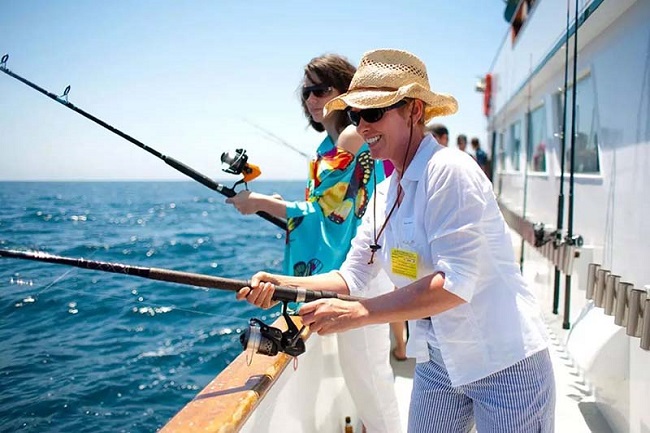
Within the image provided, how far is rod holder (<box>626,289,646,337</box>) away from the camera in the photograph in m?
2.02

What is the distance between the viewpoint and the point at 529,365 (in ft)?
4.82

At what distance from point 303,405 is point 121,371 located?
3947mm

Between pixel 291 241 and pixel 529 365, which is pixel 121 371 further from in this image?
pixel 529 365

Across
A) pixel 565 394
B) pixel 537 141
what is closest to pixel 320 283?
pixel 565 394

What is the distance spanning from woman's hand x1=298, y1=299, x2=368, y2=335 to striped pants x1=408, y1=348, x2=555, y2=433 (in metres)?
0.37

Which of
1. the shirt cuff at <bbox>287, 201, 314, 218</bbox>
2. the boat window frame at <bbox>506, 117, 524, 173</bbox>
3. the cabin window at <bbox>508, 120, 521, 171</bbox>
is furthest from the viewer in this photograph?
the cabin window at <bbox>508, 120, 521, 171</bbox>

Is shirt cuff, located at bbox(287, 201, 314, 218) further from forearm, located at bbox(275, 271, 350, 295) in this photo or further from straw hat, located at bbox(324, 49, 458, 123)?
straw hat, located at bbox(324, 49, 458, 123)

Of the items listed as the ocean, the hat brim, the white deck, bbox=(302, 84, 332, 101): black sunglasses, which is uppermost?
bbox=(302, 84, 332, 101): black sunglasses

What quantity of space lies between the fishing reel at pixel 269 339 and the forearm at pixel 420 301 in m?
0.45

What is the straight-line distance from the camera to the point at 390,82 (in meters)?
1.48

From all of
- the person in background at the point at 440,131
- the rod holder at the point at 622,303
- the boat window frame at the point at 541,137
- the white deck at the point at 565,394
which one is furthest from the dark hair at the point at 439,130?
the rod holder at the point at 622,303

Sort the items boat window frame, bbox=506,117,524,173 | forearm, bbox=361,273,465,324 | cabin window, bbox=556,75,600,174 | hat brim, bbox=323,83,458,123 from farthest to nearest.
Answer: boat window frame, bbox=506,117,524,173, cabin window, bbox=556,75,600,174, hat brim, bbox=323,83,458,123, forearm, bbox=361,273,465,324

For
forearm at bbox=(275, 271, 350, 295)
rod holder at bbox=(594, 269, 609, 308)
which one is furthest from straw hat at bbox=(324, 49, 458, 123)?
rod holder at bbox=(594, 269, 609, 308)

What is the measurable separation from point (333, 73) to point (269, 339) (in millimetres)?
1350
